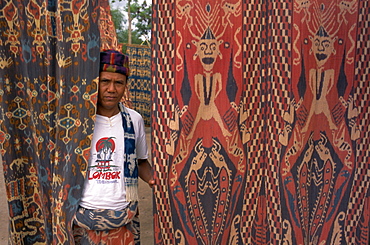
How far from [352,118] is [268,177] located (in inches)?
25.4

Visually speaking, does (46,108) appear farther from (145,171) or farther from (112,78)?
(145,171)

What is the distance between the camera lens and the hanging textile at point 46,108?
6.11ft

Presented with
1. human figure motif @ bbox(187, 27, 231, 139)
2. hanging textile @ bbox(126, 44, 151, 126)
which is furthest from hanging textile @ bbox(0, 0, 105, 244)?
hanging textile @ bbox(126, 44, 151, 126)

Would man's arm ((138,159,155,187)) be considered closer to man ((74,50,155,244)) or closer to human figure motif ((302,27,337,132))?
man ((74,50,155,244))

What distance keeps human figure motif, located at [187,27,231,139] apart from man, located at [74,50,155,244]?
1.35ft

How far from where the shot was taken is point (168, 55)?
1896 millimetres

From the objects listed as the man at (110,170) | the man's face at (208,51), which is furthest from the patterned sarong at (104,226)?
the man's face at (208,51)

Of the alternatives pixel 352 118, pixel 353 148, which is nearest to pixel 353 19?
pixel 352 118

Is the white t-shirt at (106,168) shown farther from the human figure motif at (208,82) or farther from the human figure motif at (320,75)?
the human figure motif at (320,75)

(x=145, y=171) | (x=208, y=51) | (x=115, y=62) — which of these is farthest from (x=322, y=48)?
(x=145, y=171)

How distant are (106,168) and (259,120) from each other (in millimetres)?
965

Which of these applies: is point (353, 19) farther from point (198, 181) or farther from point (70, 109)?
point (70, 109)

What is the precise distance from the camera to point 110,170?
5.87ft

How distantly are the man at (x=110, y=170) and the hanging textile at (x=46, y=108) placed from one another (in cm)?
6
